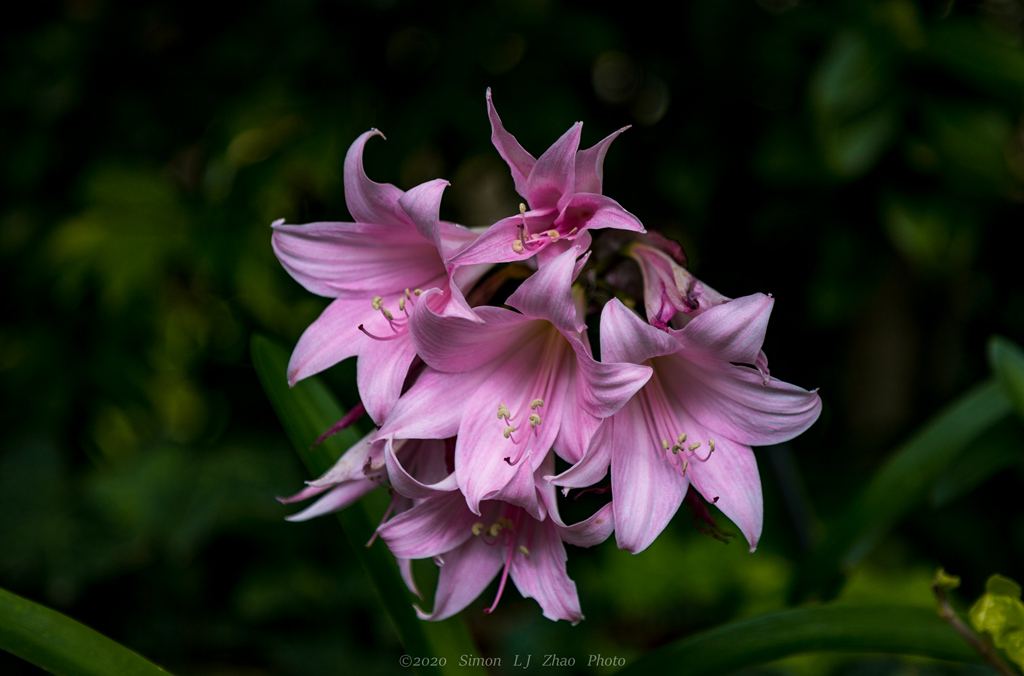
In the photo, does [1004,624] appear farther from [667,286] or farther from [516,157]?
[516,157]

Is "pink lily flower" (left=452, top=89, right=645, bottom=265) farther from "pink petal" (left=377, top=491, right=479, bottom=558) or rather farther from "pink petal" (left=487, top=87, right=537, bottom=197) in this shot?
"pink petal" (left=377, top=491, right=479, bottom=558)

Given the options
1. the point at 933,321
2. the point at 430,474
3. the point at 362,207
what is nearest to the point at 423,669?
the point at 430,474

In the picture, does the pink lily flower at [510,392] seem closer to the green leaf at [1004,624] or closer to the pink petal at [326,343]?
the pink petal at [326,343]

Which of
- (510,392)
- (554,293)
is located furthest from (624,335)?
(510,392)

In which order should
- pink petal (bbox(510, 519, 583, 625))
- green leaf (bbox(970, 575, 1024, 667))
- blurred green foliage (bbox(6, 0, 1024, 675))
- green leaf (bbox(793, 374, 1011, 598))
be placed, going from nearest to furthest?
green leaf (bbox(970, 575, 1024, 667))
pink petal (bbox(510, 519, 583, 625))
green leaf (bbox(793, 374, 1011, 598))
blurred green foliage (bbox(6, 0, 1024, 675))

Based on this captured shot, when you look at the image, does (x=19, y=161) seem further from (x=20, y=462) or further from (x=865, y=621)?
(x=865, y=621)

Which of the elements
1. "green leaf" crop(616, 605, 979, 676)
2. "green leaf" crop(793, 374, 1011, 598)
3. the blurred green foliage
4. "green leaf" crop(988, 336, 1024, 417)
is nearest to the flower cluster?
"green leaf" crop(616, 605, 979, 676)

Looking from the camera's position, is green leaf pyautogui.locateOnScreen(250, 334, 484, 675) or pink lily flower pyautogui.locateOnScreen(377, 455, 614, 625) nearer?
pink lily flower pyautogui.locateOnScreen(377, 455, 614, 625)

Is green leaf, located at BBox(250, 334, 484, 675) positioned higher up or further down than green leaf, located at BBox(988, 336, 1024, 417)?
higher up

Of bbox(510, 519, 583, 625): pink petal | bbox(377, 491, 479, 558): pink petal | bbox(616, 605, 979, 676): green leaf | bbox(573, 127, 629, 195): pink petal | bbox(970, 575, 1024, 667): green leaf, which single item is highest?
bbox(573, 127, 629, 195): pink petal
